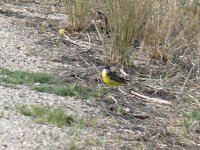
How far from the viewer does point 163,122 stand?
257 inches

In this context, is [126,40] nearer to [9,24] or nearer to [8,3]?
[9,24]

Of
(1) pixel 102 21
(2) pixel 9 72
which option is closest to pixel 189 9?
(1) pixel 102 21

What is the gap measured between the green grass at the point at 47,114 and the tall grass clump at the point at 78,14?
4111mm

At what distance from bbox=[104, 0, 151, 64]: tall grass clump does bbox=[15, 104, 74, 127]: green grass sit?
249cm

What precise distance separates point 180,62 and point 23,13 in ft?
11.6

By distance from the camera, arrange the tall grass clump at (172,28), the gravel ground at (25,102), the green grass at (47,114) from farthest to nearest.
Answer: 1. the tall grass clump at (172,28)
2. the green grass at (47,114)
3. the gravel ground at (25,102)

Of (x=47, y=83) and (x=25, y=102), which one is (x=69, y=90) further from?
(x=25, y=102)

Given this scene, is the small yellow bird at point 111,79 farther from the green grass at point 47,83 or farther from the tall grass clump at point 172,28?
the tall grass clump at point 172,28

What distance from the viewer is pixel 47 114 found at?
6004 millimetres

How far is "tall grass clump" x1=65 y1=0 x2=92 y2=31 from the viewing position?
10.1 meters

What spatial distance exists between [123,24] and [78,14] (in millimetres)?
1716

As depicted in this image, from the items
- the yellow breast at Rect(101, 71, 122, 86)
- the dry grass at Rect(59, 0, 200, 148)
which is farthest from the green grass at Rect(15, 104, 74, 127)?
the dry grass at Rect(59, 0, 200, 148)

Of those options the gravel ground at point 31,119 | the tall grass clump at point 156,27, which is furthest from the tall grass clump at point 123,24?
the gravel ground at point 31,119

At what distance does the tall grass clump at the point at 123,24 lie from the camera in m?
8.52
